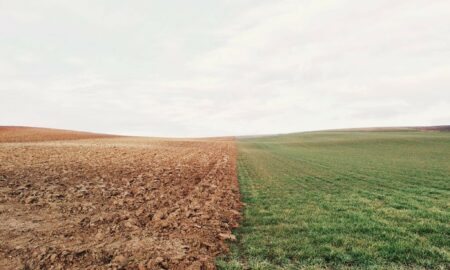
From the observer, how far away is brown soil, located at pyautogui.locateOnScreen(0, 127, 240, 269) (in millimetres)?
7105

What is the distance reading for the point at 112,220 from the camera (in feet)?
33.2

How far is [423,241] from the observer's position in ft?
26.0

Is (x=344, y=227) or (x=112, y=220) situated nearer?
(x=344, y=227)

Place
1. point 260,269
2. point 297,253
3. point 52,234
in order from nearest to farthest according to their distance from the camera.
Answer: point 260,269, point 297,253, point 52,234

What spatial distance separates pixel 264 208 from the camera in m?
12.1

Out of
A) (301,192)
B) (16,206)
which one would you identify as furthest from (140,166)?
(301,192)

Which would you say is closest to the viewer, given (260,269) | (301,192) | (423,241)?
(260,269)

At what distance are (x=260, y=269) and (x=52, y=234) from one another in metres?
6.17

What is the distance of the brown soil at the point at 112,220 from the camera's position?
7.11 m

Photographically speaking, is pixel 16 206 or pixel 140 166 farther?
pixel 140 166

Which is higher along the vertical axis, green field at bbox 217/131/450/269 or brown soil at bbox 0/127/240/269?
brown soil at bbox 0/127/240/269

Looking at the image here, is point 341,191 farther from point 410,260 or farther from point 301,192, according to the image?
point 410,260

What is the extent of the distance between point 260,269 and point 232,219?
3904mm

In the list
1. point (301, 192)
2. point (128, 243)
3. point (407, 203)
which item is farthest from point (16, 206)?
point (407, 203)
